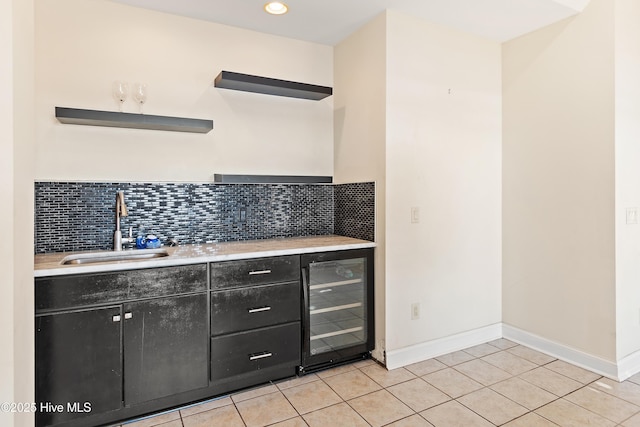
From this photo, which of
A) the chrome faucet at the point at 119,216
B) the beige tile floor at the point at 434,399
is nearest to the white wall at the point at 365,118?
the beige tile floor at the point at 434,399

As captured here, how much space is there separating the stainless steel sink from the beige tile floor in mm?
1002

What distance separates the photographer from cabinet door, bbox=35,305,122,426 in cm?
185

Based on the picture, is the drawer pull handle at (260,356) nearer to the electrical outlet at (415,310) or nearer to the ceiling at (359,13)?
the electrical outlet at (415,310)

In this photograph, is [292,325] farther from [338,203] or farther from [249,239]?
[338,203]

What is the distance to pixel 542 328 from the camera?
2994 millimetres

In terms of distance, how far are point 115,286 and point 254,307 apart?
819mm

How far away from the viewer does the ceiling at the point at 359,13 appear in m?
2.55

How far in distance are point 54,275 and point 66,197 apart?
30.9 inches
